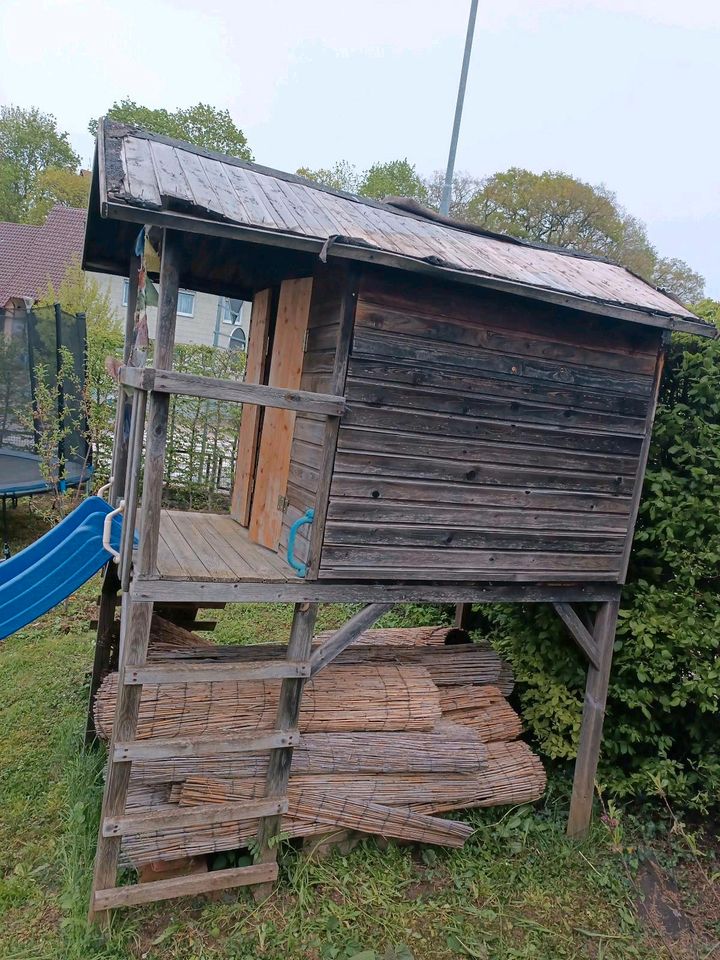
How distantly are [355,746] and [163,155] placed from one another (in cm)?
416

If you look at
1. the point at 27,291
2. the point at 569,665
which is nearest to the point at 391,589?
the point at 569,665

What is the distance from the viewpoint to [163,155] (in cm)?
401

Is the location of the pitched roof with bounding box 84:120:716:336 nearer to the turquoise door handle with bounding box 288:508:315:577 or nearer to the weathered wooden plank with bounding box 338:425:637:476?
the weathered wooden plank with bounding box 338:425:637:476

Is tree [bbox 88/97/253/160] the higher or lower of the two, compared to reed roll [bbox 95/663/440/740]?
higher

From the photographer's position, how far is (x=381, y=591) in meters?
4.15

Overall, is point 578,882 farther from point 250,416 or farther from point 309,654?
point 250,416

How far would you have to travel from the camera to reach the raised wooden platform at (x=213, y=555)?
378 cm

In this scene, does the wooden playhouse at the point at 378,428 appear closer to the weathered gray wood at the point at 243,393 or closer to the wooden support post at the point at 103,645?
the weathered gray wood at the point at 243,393

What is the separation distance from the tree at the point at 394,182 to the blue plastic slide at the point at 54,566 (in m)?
33.4

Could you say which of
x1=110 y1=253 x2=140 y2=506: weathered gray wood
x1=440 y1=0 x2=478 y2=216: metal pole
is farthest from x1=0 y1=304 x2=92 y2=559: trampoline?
x1=440 y1=0 x2=478 y2=216: metal pole

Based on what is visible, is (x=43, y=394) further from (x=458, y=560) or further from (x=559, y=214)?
(x=559, y=214)

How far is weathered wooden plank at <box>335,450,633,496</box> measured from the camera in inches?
154

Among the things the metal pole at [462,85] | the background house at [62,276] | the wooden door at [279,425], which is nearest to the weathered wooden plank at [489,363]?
the wooden door at [279,425]

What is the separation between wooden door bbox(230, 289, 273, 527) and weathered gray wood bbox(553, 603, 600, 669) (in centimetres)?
262
